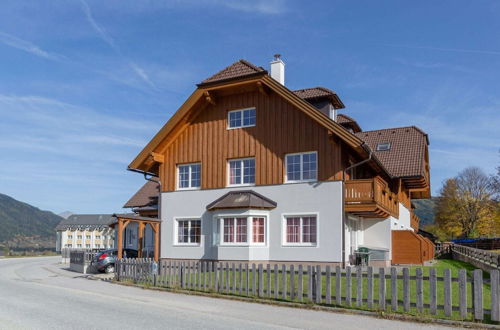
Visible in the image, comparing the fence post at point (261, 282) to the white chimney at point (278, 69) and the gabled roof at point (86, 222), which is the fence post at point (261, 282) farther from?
the gabled roof at point (86, 222)

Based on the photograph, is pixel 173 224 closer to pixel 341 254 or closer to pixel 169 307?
pixel 341 254

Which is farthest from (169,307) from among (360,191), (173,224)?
(173,224)

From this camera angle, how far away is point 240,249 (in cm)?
2219

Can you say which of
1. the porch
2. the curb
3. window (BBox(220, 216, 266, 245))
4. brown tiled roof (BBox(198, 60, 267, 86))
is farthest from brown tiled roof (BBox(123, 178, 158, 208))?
the curb

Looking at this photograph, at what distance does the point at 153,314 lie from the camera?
11.2 m

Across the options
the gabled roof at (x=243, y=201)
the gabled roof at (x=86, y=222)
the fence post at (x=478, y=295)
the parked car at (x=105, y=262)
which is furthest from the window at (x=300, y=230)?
the gabled roof at (x=86, y=222)

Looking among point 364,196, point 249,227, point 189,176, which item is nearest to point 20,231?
point 189,176

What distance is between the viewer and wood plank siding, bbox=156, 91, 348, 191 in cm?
2156

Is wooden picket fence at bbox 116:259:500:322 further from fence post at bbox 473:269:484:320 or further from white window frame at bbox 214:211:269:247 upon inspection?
white window frame at bbox 214:211:269:247

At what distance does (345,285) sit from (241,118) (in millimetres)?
11837

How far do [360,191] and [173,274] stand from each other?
9022 millimetres

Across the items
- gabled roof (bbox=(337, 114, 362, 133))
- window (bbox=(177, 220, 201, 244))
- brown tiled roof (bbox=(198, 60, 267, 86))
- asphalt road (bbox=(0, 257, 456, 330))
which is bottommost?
asphalt road (bbox=(0, 257, 456, 330))

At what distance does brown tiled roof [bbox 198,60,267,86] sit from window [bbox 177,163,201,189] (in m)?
4.50

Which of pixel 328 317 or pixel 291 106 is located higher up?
Answer: pixel 291 106
